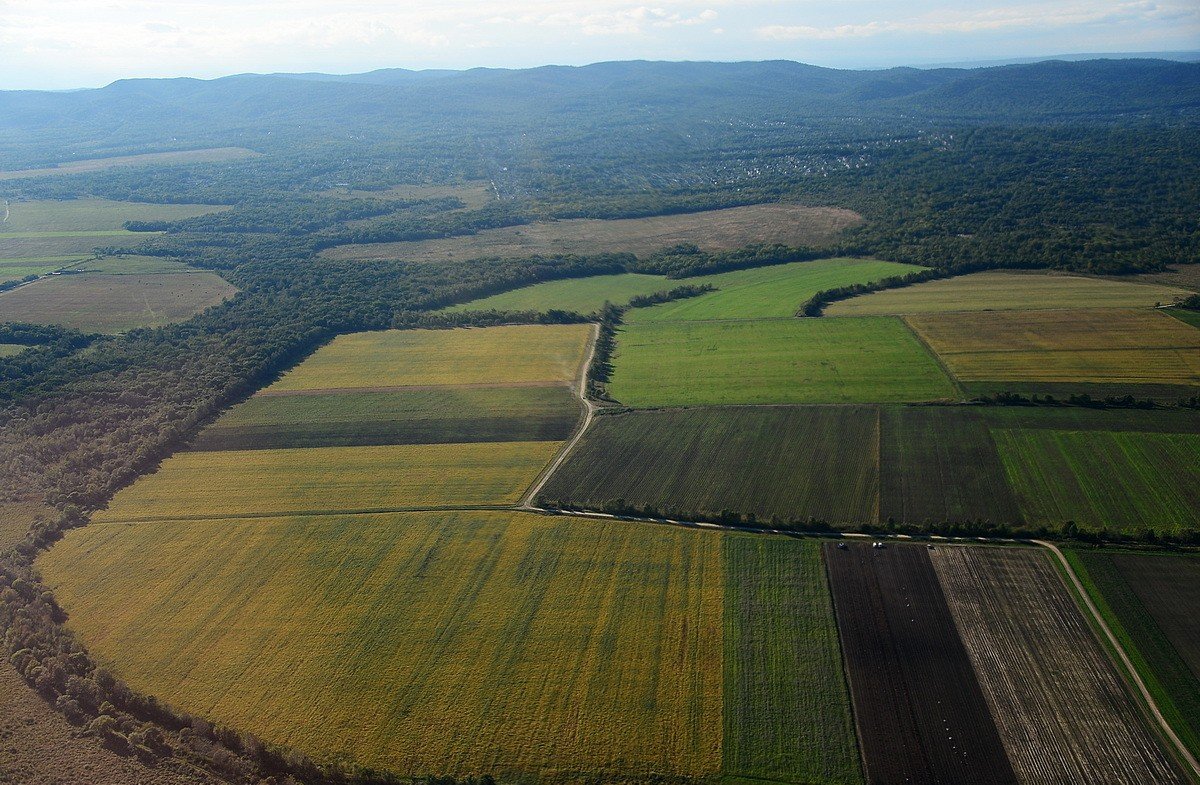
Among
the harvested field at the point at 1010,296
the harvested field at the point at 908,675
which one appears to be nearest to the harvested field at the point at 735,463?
the harvested field at the point at 908,675

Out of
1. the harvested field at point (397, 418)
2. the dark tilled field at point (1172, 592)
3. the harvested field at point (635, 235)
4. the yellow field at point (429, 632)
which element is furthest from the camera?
the harvested field at point (635, 235)

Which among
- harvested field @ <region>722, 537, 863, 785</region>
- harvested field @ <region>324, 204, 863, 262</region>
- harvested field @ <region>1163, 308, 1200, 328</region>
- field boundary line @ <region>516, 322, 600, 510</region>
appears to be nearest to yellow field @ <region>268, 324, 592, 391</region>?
field boundary line @ <region>516, 322, 600, 510</region>

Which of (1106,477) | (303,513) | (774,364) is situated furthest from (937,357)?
(303,513)

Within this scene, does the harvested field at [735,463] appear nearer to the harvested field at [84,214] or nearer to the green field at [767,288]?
the green field at [767,288]

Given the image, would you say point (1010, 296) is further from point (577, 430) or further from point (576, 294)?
point (577, 430)

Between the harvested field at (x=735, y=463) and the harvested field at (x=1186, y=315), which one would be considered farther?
the harvested field at (x=1186, y=315)

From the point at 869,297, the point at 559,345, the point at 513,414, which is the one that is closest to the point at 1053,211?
the point at 869,297
